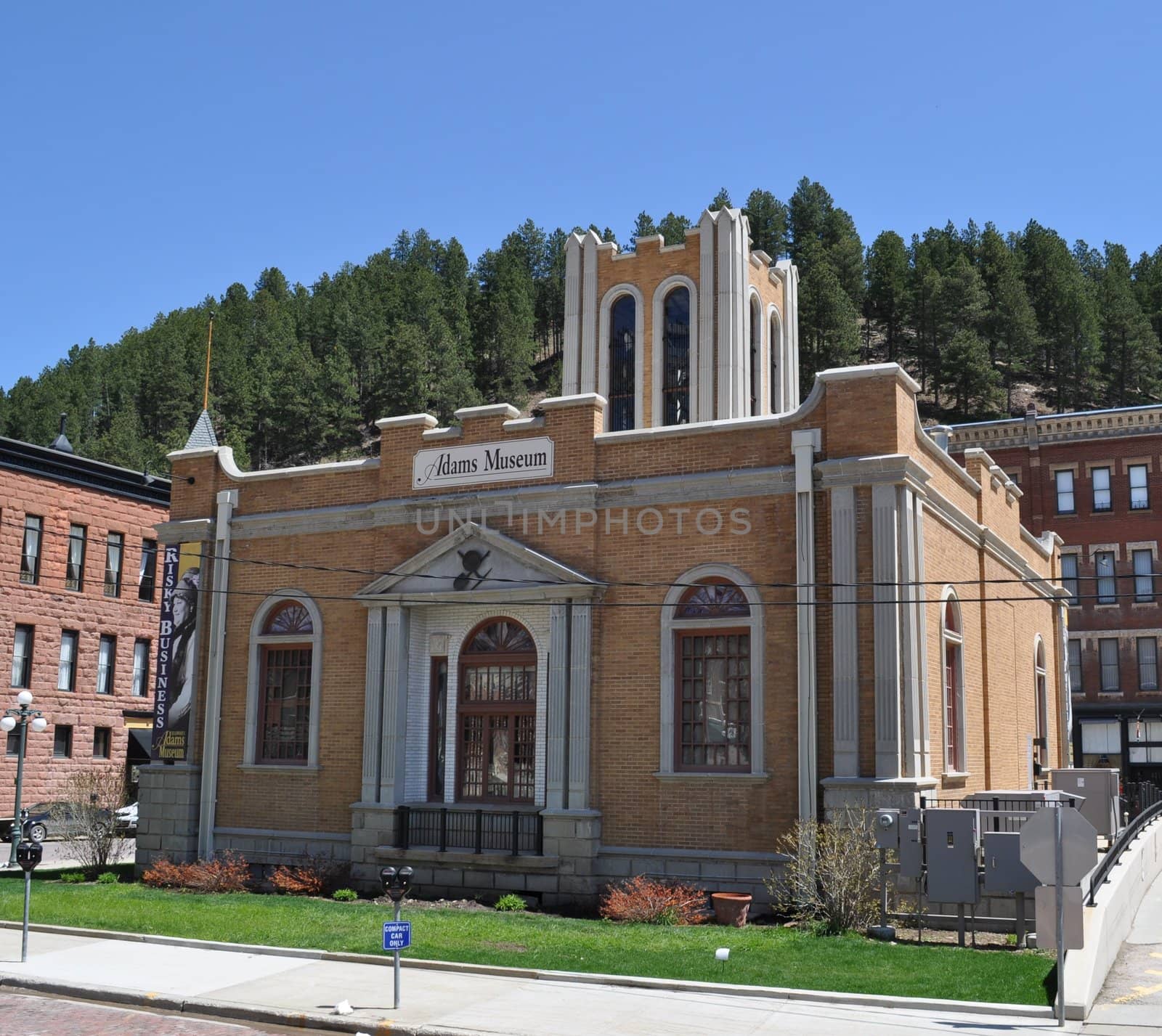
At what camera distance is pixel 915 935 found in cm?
1752

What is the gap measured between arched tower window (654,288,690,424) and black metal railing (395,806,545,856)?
15.8 meters

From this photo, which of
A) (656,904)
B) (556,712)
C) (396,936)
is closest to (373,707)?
(556,712)

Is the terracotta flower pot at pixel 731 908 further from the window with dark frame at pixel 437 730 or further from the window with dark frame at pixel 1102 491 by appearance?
the window with dark frame at pixel 1102 491

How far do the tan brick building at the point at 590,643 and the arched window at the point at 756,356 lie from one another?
9946 mm

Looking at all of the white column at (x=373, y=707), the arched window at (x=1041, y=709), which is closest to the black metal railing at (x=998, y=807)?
the arched window at (x=1041, y=709)

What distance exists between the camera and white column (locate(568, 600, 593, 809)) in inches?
848

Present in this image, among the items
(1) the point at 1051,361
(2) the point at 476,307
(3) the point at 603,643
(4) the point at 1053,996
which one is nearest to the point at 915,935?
(4) the point at 1053,996

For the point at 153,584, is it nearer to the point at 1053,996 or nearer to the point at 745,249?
the point at 745,249

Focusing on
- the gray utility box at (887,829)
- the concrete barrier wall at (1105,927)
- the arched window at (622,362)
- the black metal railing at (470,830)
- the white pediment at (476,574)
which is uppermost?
the arched window at (622,362)

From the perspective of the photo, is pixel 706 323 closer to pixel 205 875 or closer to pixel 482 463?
pixel 482 463

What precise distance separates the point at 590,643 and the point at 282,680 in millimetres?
7241

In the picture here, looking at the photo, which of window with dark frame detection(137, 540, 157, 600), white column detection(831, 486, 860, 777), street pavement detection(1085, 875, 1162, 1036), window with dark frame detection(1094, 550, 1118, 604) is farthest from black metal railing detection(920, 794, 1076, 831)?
window with dark frame detection(1094, 550, 1118, 604)

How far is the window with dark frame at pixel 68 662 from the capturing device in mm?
43312

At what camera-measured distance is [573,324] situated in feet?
120
